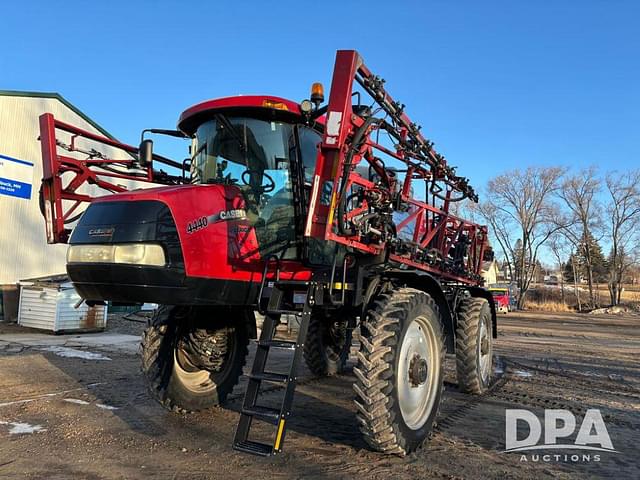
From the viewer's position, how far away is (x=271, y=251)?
452 centimetres

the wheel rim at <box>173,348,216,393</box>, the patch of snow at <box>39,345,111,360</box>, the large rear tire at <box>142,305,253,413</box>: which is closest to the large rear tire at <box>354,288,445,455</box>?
the large rear tire at <box>142,305,253,413</box>

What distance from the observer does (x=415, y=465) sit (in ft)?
12.8

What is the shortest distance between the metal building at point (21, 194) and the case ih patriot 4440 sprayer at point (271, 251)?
1154 cm

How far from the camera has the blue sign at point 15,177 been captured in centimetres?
1497

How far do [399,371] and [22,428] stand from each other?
143 inches

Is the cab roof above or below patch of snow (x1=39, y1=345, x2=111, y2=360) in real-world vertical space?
above

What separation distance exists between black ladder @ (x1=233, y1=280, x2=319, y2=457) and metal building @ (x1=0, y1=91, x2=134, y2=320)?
13.7m

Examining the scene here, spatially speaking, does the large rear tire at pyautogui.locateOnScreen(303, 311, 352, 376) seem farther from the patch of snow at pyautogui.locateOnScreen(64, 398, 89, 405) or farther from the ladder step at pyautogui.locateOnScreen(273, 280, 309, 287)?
Answer: the ladder step at pyautogui.locateOnScreen(273, 280, 309, 287)

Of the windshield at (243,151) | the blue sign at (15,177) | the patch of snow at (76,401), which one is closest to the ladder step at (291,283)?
the windshield at (243,151)

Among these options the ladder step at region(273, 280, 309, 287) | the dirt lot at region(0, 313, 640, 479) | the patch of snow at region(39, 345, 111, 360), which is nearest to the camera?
the dirt lot at region(0, 313, 640, 479)

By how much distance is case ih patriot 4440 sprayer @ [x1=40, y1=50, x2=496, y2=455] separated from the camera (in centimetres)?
378

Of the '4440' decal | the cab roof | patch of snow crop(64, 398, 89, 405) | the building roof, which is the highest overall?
the building roof

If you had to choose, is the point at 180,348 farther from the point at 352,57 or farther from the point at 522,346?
the point at 522,346

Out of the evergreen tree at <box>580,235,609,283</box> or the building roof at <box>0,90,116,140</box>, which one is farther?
the evergreen tree at <box>580,235,609,283</box>
